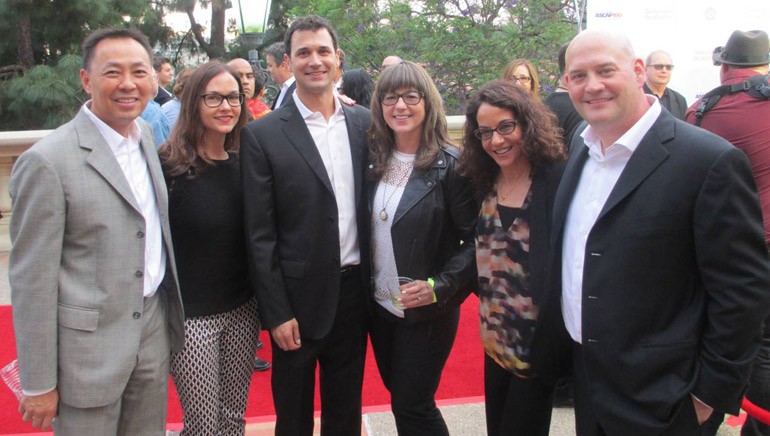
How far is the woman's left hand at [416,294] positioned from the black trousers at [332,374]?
0.92 feet

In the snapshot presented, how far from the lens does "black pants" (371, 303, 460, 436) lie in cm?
262

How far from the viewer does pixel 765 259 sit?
1.80m

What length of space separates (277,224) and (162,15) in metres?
11.1

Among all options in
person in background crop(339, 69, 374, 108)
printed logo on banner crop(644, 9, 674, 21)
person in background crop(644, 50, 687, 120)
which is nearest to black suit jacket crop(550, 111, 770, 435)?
person in background crop(339, 69, 374, 108)

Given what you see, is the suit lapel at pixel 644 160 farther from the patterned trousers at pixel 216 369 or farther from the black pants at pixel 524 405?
the patterned trousers at pixel 216 369

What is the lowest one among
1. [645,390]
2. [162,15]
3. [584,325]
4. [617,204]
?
[645,390]

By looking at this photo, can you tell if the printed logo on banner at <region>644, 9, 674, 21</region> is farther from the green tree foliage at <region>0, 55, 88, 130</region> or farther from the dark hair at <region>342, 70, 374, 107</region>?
the green tree foliage at <region>0, 55, 88, 130</region>

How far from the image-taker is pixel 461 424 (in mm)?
3424

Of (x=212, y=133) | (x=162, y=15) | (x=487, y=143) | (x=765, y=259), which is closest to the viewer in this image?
(x=765, y=259)

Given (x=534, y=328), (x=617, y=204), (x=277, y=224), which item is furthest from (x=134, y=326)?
(x=617, y=204)

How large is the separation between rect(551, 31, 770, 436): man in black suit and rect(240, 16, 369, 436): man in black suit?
1.01 meters

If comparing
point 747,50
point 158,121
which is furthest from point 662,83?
point 158,121

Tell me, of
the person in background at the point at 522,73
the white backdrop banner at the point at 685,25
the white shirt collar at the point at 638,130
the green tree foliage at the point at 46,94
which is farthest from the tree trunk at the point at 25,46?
the white shirt collar at the point at 638,130

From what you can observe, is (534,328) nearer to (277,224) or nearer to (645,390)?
(645,390)
